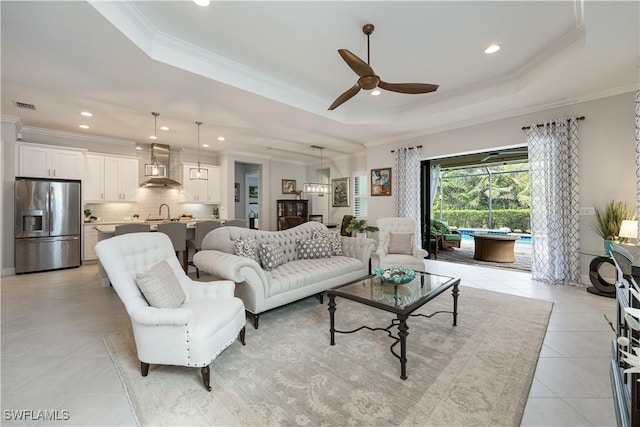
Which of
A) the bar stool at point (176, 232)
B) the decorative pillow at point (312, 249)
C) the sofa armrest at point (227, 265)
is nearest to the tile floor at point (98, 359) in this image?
the sofa armrest at point (227, 265)

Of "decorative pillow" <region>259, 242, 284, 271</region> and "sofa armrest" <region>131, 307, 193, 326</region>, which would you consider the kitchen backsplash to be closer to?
"decorative pillow" <region>259, 242, 284, 271</region>

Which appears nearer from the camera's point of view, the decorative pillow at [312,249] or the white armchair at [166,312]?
the white armchair at [166,312]

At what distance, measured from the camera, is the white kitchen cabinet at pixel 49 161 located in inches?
191

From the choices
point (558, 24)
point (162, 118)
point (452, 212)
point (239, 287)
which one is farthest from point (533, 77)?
point (452, 212)

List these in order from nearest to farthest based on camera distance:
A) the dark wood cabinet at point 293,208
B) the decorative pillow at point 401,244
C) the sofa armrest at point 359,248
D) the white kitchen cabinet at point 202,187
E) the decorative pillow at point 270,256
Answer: the decorative pillow at point 270,256 < the sofa armrest at point 359,248 < the decorative pillow at point 401,244 < the white kitchen cabinet at point 202,187 < the dark wood cabinet at point 293,208

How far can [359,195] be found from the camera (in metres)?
7.71

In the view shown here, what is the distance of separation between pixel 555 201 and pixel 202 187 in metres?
7.63

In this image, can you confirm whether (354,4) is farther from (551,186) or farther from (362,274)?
(551,186)

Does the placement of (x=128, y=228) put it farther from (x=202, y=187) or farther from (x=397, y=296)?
(x=397, y=296)

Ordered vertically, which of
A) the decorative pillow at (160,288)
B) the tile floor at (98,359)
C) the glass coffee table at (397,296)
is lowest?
the tile floor at (98,359)

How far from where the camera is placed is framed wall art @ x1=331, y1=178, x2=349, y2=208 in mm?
8094

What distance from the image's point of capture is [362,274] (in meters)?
3.83

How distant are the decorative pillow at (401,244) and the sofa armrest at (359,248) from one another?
1.47 feet

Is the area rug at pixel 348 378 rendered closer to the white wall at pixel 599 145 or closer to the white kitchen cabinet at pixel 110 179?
the white wall at pixel 599 145
